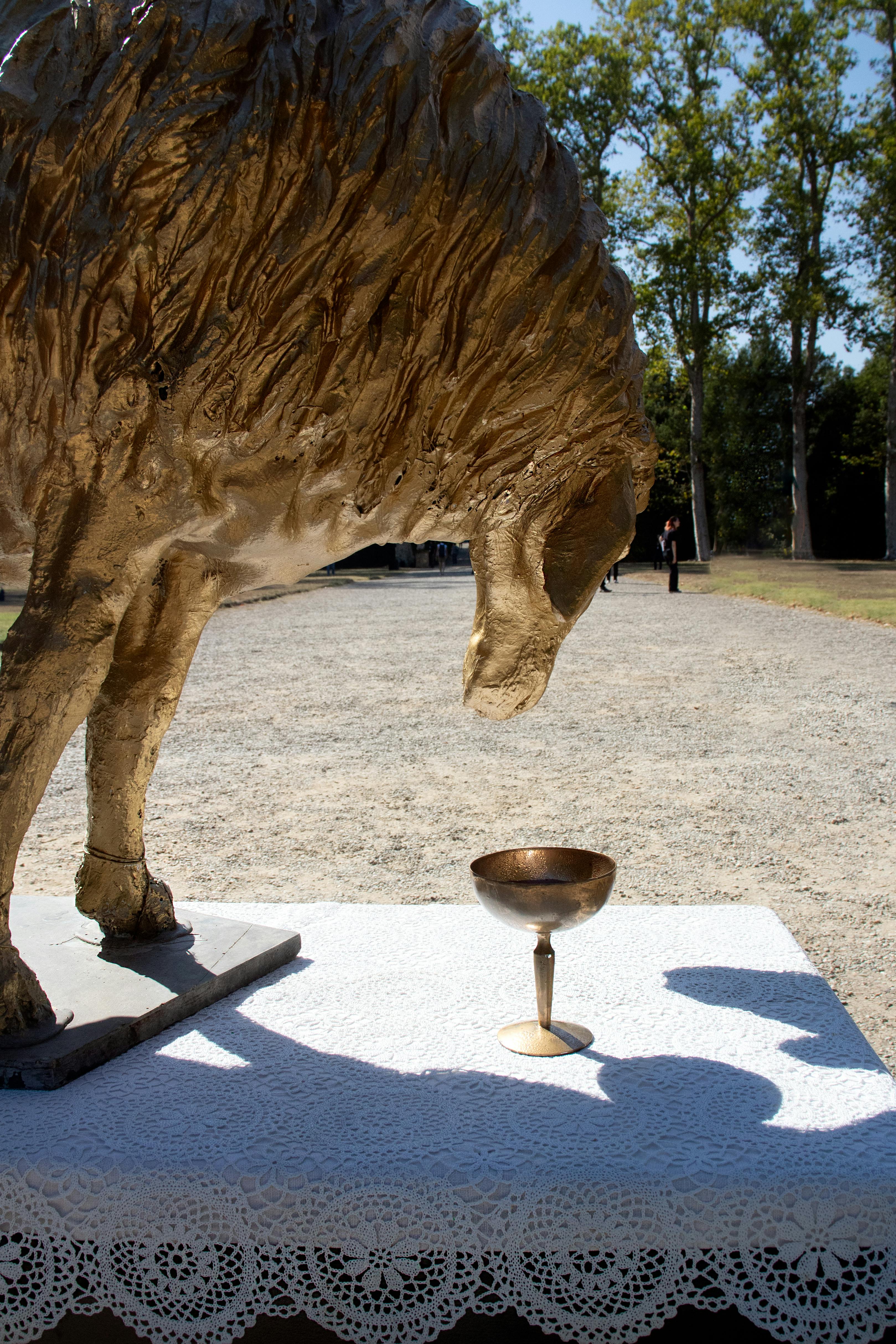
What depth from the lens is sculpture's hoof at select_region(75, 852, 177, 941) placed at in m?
2.38

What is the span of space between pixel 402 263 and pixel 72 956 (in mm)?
1667

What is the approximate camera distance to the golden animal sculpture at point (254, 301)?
5.25 feet

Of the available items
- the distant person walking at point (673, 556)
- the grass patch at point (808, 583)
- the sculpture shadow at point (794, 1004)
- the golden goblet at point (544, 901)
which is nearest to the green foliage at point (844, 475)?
the grass patch at point (808, 583)

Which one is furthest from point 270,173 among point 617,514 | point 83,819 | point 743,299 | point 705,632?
point 743,299

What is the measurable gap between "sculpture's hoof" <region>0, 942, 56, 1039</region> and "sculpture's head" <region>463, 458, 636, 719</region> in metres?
1.02

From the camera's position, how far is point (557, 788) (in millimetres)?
5500

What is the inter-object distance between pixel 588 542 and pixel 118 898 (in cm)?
136

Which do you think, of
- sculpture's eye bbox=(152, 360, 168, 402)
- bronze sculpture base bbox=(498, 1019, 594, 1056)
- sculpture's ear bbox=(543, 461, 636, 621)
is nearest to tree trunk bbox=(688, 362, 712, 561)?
sculpture's ear bbox=(543, 461, 636, 621)

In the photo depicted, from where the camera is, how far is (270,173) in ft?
5.29

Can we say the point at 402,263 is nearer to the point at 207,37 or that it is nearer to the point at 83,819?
the point at 207,37

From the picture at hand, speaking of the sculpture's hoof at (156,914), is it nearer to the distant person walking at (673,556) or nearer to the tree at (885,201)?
the distant person walking at (673,556)

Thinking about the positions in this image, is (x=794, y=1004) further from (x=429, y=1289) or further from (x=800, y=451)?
(x=800, y=451)

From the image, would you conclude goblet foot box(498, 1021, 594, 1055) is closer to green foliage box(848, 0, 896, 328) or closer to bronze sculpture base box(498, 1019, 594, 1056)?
bronze sculpture base box(498, 1019, 594, 1056)

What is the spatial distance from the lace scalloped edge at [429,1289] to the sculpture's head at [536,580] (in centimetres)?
103
